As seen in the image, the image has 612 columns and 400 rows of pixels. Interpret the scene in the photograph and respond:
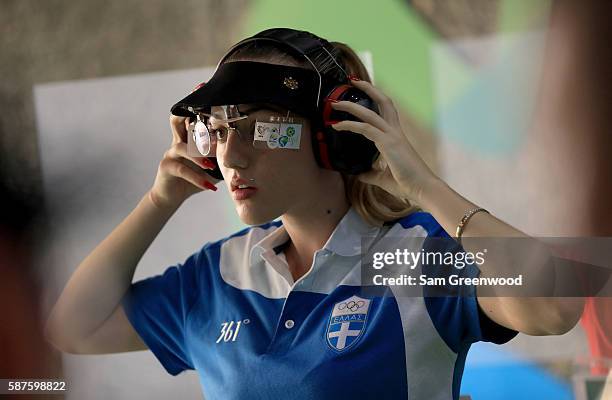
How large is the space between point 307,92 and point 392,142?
0.15 m

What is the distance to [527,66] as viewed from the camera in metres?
1.72

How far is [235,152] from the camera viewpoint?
119cm

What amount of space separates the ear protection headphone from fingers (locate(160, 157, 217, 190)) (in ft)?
0.79

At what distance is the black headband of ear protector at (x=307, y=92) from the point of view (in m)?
1.16

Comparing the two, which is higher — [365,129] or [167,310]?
[365,129]

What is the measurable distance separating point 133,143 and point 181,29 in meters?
0.30

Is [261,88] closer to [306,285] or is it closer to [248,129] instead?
[248,129]

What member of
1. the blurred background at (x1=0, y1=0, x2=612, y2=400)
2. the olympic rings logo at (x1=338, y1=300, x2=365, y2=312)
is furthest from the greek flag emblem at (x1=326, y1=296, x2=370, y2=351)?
the blurred background at (x1=0, y1=0, x2=612, y2=400)

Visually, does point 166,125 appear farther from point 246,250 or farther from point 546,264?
point 546,264

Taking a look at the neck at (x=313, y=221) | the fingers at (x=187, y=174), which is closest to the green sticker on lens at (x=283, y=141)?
the neck at (x=313, y=221)

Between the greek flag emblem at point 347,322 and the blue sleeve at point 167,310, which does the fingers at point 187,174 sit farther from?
the greek flag emblem at point 347,322

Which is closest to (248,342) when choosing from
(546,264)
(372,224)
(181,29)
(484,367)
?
(372,224)

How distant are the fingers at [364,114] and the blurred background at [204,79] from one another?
2.08ft

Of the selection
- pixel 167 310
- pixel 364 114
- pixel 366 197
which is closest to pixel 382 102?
pixel 364 114
